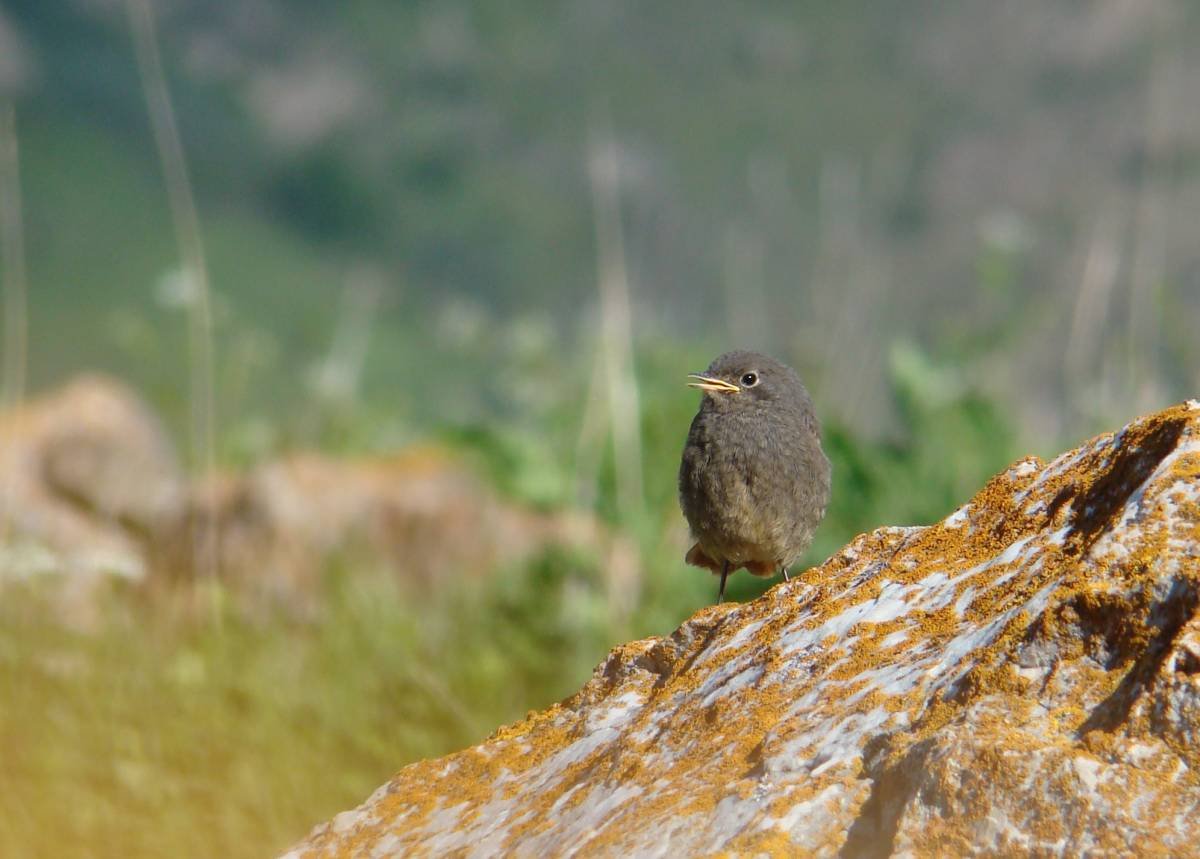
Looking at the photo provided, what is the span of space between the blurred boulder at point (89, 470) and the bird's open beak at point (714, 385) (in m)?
4.00

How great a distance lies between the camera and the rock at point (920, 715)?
1707 mm

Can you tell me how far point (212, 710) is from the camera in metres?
4.41

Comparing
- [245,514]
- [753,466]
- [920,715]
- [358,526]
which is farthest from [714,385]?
[245,514]

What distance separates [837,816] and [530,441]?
16.0 feet

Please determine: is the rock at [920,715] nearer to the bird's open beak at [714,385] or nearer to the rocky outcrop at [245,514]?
the bird's open beak at [714,385]

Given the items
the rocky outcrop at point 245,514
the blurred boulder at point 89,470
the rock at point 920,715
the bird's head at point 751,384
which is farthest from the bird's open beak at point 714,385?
the blurred boulder at point 89,470

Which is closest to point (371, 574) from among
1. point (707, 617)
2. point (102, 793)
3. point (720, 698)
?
point (102, 793)

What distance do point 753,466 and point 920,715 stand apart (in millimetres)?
1632

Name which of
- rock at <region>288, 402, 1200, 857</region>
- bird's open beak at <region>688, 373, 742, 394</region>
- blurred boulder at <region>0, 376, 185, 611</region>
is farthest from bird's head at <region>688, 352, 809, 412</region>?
blurred boulder at <region>0, 376, 185, 611</region>

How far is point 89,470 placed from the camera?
7691 millimetres

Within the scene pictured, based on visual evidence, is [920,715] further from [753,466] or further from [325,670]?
[325,670]

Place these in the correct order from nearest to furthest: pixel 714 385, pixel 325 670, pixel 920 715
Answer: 1. pixel 920 715
2. pixel 714 385
3. pixel 325 670

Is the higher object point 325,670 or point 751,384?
point 325,670

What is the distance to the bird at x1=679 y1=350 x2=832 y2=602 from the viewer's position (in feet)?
11.6
